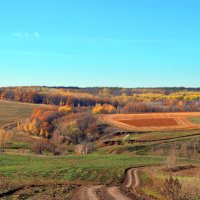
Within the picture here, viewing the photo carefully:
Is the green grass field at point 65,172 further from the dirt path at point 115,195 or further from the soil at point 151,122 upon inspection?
the soil at point 151,122

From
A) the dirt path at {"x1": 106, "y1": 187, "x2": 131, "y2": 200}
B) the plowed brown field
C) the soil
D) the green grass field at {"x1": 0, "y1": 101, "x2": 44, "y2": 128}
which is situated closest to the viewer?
the dirt path at {"x1": 106, "y1": 187, "x2": 131, "y2": 200}

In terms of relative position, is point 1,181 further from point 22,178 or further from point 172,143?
point 172,143

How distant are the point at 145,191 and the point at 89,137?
256ft

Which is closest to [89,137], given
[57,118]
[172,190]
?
[57,118]

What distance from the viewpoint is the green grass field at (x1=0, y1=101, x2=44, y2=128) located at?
140 meters

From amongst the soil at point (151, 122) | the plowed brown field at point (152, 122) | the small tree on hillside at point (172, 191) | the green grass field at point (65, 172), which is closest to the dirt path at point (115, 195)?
the small tree on hillside at point (172, 191)

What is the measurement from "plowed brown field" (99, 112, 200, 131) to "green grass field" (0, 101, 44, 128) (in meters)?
35.6

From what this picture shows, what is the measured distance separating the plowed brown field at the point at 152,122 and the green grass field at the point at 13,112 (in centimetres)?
3555

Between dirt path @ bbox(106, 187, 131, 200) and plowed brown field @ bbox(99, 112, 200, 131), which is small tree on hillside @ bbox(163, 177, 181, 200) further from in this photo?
plowed brown field @ bbox(99, 112, 200, 131)

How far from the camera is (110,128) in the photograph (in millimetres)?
109000

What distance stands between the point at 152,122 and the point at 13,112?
216 feet

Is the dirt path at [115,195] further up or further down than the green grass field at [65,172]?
further up

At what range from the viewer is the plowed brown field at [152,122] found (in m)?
104

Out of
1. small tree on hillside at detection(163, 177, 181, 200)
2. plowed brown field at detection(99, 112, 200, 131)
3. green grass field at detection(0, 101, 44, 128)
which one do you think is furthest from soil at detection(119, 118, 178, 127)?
small tree on hillside at detection(163, 177, 181, 200)
